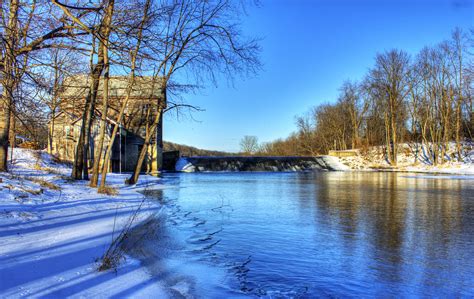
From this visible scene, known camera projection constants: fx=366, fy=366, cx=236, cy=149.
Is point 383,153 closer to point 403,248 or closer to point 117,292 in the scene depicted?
point 403,248

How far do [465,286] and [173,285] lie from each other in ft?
11.7

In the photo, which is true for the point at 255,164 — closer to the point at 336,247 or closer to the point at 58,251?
the point at 336,247

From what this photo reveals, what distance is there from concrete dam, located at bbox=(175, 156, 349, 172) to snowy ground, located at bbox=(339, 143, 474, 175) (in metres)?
3.01

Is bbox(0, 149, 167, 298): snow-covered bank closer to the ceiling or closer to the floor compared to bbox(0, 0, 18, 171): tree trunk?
closer to the floor

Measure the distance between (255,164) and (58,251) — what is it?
41.9 meters

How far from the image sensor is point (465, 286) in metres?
4.46

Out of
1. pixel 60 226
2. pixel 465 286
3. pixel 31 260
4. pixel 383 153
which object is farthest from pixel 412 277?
pixel 383 153

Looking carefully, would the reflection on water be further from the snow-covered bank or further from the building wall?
the building wall

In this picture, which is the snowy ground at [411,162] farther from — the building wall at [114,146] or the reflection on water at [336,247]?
the reflection on water at [336,247]

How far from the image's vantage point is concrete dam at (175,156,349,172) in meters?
43.8

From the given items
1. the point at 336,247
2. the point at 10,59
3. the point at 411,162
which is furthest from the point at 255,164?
the point at 10,59

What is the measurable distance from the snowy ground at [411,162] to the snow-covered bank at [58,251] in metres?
36.1

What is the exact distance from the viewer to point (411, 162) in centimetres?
4622

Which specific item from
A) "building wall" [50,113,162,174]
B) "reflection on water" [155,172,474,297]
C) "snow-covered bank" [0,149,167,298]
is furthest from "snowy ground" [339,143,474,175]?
"snow-covered bank" [0,149,167,298]
